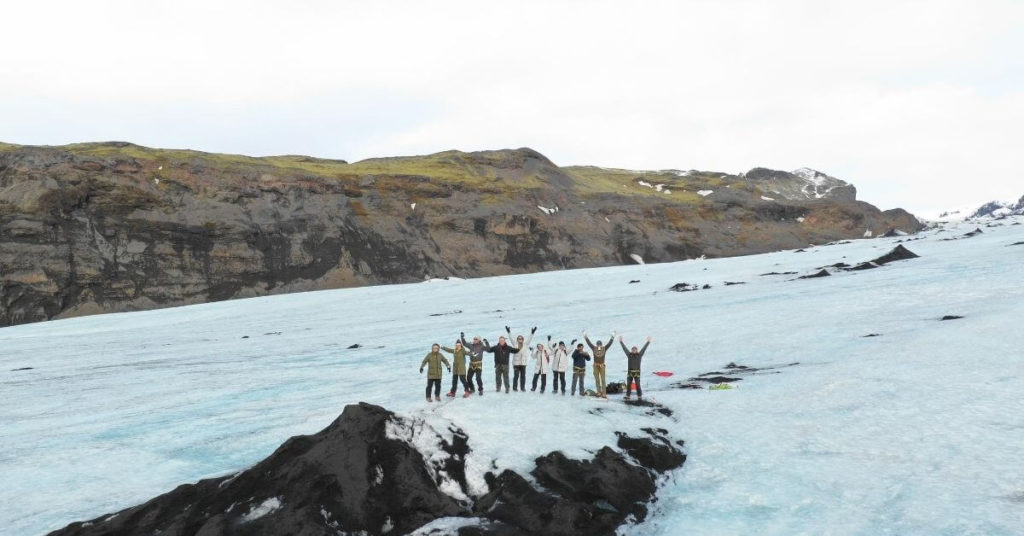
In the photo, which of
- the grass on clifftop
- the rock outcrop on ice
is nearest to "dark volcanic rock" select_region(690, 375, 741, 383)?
the rock outcrop on ice

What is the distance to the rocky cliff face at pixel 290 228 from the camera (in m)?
70.0

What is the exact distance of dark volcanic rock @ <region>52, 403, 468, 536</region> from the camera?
37.1 feet

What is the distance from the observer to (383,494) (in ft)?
40.2

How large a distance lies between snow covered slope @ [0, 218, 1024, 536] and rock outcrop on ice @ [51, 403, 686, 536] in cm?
72

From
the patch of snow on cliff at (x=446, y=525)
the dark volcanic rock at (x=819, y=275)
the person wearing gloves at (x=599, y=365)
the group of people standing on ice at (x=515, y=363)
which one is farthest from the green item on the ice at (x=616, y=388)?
the dark volcanic rock at (x=819, y=275)

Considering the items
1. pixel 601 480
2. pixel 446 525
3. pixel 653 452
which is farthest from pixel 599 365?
pixel 446 525

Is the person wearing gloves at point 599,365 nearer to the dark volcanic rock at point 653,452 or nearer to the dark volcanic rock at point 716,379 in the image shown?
the dark volcanic rock at point 653,452

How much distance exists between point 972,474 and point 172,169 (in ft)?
304

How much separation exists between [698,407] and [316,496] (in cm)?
1139

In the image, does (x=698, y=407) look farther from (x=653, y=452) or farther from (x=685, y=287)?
(x=685, y=287)

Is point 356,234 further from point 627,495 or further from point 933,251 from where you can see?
point 627,495

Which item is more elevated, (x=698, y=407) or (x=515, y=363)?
(x=515, y=363)

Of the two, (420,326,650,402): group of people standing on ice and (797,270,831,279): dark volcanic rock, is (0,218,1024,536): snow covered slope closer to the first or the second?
(420,326,650,402): group of people standing on ice

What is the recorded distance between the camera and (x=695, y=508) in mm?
12781
